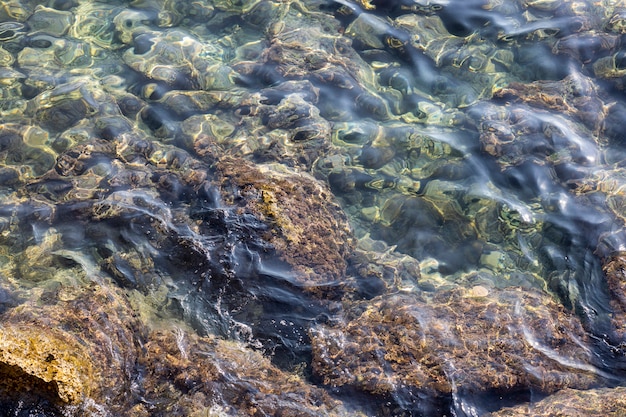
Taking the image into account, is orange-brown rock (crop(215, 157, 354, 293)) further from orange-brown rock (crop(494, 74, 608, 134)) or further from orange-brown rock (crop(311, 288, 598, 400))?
orange-brown rock (crop(494, 74, 608, 134))

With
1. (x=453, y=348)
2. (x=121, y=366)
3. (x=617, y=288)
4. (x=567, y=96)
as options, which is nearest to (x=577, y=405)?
(x=453, y=348)

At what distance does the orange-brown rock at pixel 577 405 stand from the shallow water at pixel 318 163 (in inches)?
6.2

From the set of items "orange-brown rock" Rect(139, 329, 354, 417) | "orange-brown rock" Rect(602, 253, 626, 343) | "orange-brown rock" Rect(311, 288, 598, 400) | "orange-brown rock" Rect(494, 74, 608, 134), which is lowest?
"orange-brown rock" Rect(139, 329, 354, 417)

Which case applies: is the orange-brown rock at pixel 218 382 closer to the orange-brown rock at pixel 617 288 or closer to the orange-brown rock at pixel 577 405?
the orange-brown rock at pixel 577 405

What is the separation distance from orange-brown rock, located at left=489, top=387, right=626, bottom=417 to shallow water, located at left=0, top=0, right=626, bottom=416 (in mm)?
158

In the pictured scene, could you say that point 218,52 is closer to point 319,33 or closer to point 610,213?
point 319,33

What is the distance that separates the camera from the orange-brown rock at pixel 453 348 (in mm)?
4520

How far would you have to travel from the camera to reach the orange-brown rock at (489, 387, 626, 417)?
4.16 metres

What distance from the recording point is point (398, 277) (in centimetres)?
565

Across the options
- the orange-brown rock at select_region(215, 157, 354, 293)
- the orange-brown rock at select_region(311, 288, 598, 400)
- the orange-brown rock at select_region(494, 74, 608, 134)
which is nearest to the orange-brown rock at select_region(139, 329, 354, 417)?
the orange-brown rock at select_region(311, 288, 598, 400)

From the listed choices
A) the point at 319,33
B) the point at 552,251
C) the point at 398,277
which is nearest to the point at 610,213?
the point at 552,251

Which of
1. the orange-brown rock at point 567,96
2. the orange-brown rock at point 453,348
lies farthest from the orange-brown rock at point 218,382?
the orange-brown rock at point 567,96

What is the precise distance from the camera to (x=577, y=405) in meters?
4.25

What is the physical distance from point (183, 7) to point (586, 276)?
683cm
